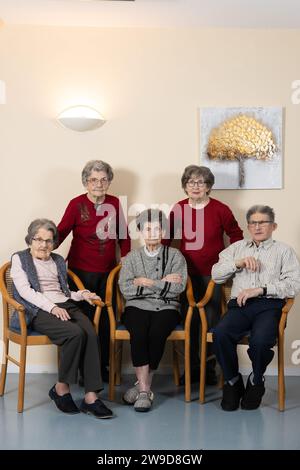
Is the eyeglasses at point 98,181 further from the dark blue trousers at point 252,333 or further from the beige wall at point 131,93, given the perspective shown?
the dark blue trousers at point 252,333

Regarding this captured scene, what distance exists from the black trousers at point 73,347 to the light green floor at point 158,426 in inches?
8.3

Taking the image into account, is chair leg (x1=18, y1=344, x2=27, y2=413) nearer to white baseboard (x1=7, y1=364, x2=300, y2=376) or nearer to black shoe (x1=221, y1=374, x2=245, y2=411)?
white baseboard (x1=7, y1=364, x2=300, y2=376)

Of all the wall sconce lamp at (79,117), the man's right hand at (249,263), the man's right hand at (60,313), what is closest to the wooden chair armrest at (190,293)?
the man's right hand at (249,263)

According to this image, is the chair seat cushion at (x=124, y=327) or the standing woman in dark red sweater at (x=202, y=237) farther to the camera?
the standing woman in dark red sweater at (x=202, y=237)

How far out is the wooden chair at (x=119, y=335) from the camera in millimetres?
3805

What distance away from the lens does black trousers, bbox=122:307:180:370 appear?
372cm

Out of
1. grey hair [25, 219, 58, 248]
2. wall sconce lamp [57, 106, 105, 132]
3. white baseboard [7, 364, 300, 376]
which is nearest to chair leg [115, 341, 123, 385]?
white baseboard [7, 364, 300, 376]

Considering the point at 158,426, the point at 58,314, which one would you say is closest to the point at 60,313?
the point at 58,314

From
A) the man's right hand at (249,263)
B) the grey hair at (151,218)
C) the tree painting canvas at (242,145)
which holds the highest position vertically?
the tree painting canvas at (242,145)

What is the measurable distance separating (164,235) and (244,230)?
0.72 m

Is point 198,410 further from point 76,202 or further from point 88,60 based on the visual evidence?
point 88,60

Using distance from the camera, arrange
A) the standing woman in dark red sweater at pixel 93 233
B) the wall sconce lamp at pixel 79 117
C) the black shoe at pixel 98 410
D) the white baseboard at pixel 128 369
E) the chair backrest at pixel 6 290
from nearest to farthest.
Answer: the black shoe at pixel 98 410
the chair backrest at pixel 6 290
the standing woman in dark red sweater at pixel 93 233
the wall sconce lamp at pixel 79 117
the white baseboard at pixel 128 369

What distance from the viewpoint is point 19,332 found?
371 centimetres

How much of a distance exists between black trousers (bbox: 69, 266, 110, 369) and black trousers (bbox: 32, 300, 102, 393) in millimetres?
513
